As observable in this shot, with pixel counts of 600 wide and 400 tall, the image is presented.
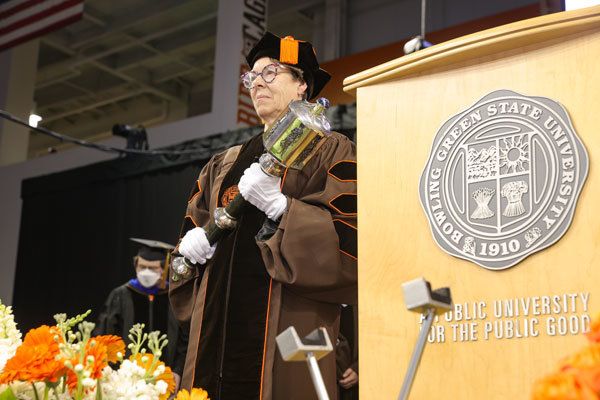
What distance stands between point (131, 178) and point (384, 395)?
239 inches

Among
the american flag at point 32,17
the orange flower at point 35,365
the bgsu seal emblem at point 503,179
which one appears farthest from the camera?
the american flag at point 32,17

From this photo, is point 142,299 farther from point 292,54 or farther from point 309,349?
point 309,349

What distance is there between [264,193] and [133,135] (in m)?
5.18

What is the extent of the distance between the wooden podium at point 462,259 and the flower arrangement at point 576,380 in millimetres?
702

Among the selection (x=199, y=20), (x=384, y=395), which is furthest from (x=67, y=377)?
(x=199, y=20)

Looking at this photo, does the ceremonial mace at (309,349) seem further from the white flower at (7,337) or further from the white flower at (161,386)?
the white flower at (7,337)

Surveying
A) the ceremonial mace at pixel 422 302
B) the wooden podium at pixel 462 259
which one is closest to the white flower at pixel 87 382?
the ceremonial mace at pixel 422 302

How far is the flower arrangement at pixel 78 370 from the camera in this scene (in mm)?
1349


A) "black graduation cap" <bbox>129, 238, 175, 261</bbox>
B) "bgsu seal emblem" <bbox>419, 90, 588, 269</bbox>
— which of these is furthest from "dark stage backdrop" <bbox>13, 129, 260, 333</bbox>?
"bgsu seal emblem" <bbox>419, 90, 588, 269</bbox>

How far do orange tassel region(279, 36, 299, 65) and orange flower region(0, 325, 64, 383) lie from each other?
5.41ft

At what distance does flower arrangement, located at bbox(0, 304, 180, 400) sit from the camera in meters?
1.35

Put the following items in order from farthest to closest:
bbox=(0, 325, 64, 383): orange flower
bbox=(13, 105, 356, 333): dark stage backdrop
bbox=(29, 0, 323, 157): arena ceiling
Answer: bbox=(29, 0, 323, 157): arena ceiling, bbox=(13, 105, 356, 333): dark stage backdrop, bbox=(0, 325, 64, 383): orange flower

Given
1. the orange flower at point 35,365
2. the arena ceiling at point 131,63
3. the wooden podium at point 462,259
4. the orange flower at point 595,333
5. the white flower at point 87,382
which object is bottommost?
the white flower at point 87,382

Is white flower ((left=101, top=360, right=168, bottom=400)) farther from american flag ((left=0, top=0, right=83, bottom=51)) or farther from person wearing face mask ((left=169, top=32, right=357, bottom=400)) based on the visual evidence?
american flag ((left=0, top=0, right=83, bottom=51))
